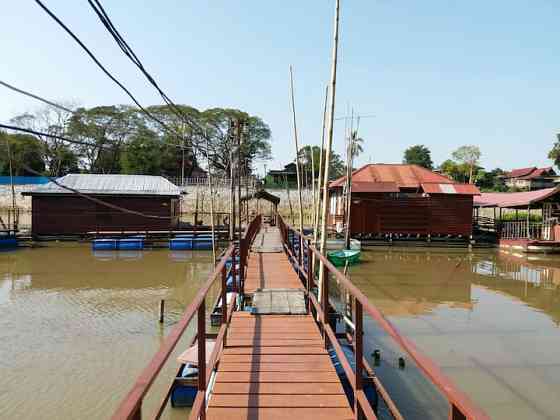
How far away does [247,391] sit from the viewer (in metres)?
3.62

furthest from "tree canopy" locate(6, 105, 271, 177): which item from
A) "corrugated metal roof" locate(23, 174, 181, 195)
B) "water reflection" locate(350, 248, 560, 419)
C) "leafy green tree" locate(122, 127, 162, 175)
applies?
"water reflection" locate(350, 248, 560, 419)

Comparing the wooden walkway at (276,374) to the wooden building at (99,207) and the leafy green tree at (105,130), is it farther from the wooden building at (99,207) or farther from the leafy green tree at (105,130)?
the leafy green tree at (105,130)

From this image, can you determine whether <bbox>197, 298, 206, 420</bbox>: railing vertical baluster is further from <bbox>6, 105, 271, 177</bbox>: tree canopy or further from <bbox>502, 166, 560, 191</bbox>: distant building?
<bbox>502, 166, 560, 191</bbox>: distant building

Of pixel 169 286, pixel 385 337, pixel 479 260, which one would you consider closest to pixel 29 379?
pixel 385 337

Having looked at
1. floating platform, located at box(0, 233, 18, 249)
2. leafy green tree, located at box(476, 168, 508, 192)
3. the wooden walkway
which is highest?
leafy green tree, located at box(476, 168, 508, 192)

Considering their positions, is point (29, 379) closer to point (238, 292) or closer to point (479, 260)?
point (238, 292)

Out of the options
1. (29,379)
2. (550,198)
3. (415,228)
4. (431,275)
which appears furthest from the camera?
(415,228)

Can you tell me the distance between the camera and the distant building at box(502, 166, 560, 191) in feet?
210

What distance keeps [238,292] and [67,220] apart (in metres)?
22.6

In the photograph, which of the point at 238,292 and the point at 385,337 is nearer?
the point at 238,292

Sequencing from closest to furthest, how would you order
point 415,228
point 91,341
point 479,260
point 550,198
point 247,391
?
point 247,391 < point 91,341 < point 479,260 < point 550,198 < point 415,228

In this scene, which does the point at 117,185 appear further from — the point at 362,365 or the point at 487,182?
the point at 487,182

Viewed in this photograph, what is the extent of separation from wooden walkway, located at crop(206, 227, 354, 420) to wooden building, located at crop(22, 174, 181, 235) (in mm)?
21734

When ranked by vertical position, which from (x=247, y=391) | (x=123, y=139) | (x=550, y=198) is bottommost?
(x=247, y=391)
